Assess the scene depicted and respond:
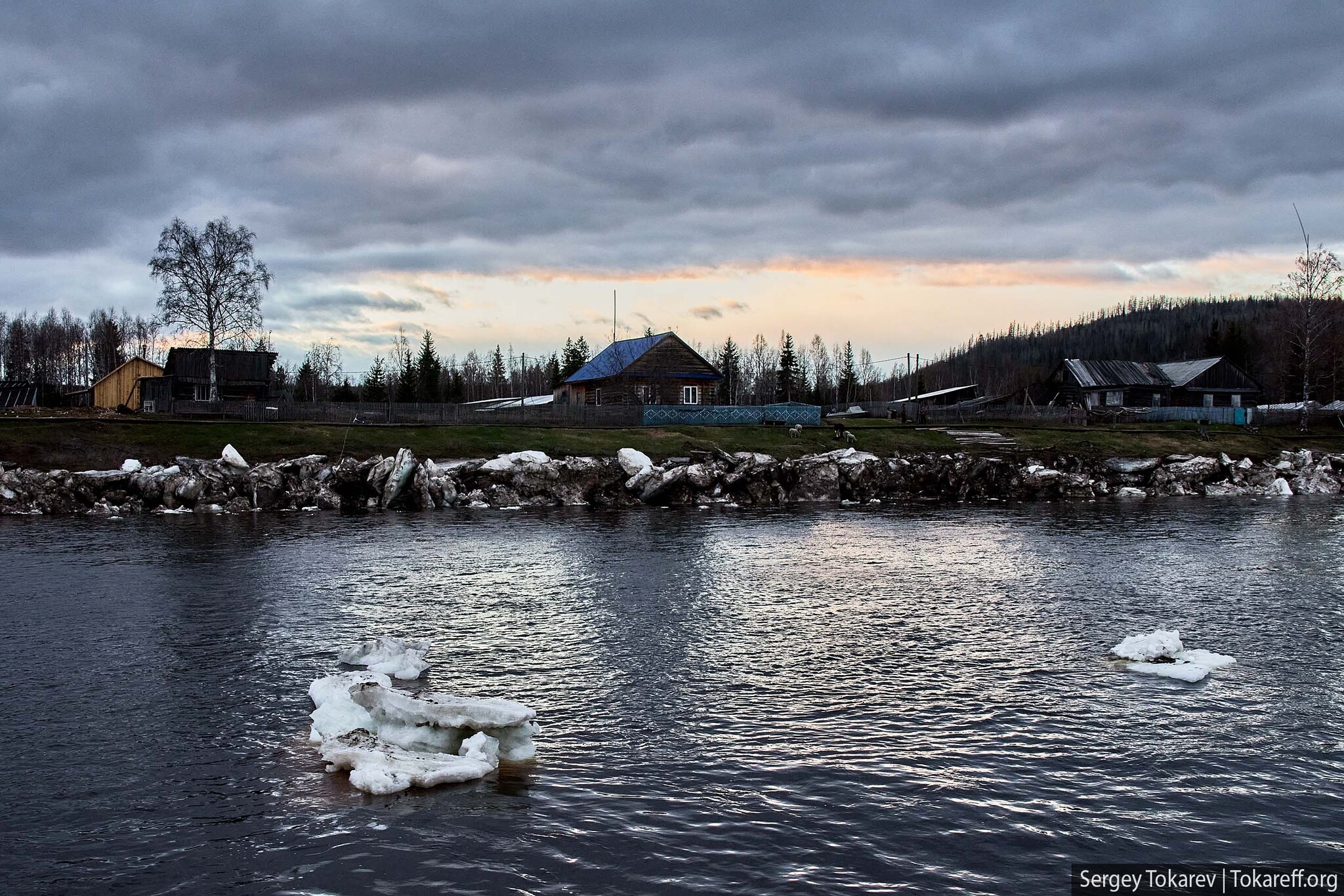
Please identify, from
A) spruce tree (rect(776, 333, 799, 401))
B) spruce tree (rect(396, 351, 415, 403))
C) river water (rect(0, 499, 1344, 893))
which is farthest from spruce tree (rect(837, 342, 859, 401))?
river water (rect(0, 499, 1344, 893))

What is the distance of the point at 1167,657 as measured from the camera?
55.9 feet

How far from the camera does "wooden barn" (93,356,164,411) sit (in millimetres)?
92188

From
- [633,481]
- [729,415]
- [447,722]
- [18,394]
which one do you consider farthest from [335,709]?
[18,394]

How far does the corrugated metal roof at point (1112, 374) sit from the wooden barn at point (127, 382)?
10133 centimetres

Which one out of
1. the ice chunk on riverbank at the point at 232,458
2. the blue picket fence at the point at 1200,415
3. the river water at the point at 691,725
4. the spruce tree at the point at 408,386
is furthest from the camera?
the spruce tree at the point at 408,386

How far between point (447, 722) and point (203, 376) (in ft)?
290

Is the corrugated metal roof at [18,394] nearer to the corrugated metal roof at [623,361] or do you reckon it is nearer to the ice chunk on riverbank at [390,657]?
the corrugated metal roof at [623,361]

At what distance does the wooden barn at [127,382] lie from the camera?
3629 inches

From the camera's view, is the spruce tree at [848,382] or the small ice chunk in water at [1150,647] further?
the spruce tree at [848,382]

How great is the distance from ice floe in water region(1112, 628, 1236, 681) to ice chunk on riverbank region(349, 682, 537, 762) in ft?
36.8

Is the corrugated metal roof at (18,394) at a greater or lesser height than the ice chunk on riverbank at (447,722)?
greater

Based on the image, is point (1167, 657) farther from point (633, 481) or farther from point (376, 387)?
point (376, 387)

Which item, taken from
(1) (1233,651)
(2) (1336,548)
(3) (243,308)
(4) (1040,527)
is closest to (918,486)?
(4) (1040,527)

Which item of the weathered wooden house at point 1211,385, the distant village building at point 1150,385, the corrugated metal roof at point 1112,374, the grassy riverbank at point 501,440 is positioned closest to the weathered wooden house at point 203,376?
Answer: the grassy riverbank at point 501,440
